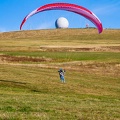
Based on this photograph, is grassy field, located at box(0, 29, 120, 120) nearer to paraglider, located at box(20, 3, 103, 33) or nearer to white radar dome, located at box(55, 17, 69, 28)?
paraglider, located at box(20, 3, 103, 33)

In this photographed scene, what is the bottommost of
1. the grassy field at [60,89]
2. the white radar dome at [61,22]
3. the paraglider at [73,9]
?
the grassy field at [60,89]

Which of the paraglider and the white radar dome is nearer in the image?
the paraglider

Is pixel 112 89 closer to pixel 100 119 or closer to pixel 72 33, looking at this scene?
pixel 100 119

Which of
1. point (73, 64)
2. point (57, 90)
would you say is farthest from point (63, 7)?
point (73, 64)

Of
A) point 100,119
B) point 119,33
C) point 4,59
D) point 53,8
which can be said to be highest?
point 119,33

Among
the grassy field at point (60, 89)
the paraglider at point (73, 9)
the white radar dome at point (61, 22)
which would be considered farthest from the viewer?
the white radar dome at point (61, 22)

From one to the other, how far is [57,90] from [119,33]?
10814cm

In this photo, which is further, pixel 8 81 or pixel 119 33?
pixel 119 33

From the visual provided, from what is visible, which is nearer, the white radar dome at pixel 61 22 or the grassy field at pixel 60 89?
the grassy field at pixel 60 89

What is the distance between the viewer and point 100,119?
1189 cm

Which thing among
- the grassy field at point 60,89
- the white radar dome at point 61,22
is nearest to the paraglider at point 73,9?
the grassy field at point 60,89

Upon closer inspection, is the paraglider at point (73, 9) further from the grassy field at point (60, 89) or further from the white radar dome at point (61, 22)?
the white radar dome at point (61, 22)

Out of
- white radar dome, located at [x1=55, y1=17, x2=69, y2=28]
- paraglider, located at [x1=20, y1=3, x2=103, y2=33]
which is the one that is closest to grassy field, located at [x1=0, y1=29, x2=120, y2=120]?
paraglider, located at [x1=20, y1=3, x2=103, y2=33]

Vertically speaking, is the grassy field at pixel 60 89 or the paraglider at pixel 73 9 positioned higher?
the paraglider at pixel 73 9
